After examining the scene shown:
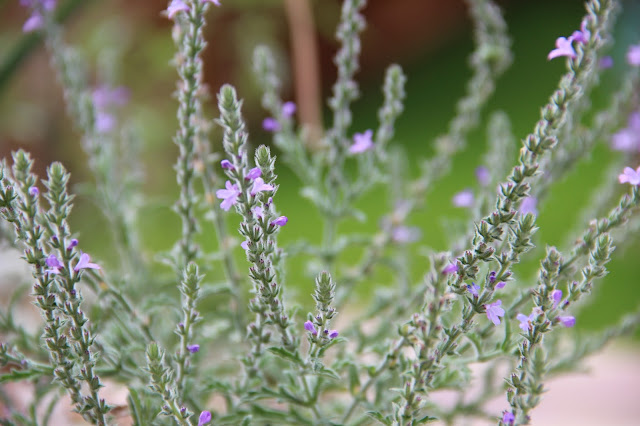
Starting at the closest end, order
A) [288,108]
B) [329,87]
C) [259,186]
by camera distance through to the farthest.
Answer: [259,186]
[288,108]
[329,87]

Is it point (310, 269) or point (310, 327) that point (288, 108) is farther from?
point (310, 327)

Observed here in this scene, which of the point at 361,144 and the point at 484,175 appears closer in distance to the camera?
the point at 361,144

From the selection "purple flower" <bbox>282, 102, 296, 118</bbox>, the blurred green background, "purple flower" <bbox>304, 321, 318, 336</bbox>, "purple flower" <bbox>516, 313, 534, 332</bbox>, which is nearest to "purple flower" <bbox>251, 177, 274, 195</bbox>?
"purple flower" <bbox>304, 321, 318, 336</bbox>

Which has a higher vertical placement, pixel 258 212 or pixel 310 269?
pixel 310 269

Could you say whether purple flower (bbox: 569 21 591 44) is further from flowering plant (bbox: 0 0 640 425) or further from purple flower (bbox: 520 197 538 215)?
purple flower (bbox: 520 197 538 215)

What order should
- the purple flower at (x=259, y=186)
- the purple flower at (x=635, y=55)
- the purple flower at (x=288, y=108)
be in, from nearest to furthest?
the purple flower at (x=259, y=186) → the purple flower at (x=635, y=55) → the purple flower at (x=288, y=108)

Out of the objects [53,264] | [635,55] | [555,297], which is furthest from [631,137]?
[53,264]

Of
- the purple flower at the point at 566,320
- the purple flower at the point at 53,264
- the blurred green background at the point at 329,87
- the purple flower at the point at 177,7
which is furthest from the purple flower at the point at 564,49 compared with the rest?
the blurred green background at the point at 329,87

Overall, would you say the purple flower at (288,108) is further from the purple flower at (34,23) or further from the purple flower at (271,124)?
the purple flower at (34,23)
